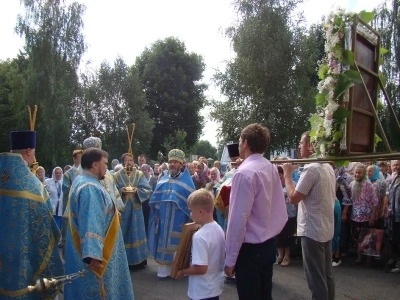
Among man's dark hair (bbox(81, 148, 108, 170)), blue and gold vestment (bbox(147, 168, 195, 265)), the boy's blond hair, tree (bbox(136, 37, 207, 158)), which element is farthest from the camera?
tree (bbox(136, 37, 207, 158))

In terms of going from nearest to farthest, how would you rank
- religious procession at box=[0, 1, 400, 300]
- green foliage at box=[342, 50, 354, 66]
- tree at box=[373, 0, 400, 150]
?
green foliage at box=[342, 50, 354, 66] → religious procession at box=[0, 1, 400, 300] → tree at box=[373, 0, 400, 150]

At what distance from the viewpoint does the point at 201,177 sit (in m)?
10.4

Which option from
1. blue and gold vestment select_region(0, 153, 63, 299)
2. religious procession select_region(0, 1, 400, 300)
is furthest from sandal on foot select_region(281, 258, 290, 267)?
blue and gold vestment select_region(0, 153, 63, 299)

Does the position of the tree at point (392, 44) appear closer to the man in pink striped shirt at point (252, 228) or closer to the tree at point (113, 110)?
the tree at point (113, 110)

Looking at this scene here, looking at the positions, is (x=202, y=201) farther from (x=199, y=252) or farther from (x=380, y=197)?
(x=380, y=197)

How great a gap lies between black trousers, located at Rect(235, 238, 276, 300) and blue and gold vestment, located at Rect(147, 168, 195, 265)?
146 inches

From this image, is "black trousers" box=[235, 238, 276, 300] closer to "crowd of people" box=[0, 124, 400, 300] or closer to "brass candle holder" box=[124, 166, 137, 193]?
"crowd of people" box=[0, 124, 400, 300]

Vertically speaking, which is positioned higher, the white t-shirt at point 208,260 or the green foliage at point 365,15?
the green foliage at point 365,15

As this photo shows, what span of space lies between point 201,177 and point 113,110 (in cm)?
2205

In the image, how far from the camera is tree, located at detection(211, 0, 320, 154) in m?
26.0

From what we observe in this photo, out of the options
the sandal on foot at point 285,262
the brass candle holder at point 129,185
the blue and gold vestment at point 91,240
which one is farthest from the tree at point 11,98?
the blue and gold vestment at point 91,240

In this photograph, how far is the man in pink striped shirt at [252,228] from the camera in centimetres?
321

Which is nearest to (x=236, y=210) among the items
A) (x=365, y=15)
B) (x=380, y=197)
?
(x=365, y=15)

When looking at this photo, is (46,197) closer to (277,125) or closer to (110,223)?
(110,223)
